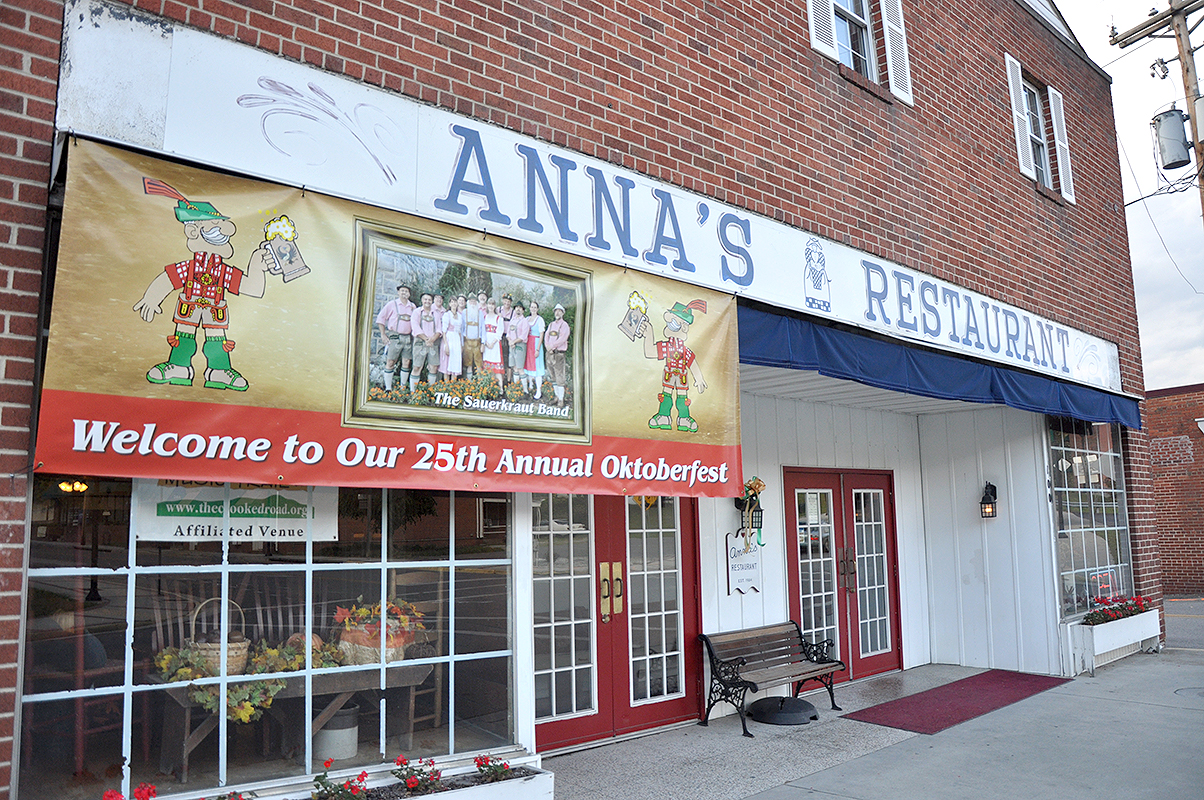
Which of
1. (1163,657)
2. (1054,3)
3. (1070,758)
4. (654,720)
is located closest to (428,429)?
(654,720)

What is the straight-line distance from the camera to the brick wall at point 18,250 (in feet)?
10.4

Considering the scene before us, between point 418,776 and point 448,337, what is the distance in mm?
2179

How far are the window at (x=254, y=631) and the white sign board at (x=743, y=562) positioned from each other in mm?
3612

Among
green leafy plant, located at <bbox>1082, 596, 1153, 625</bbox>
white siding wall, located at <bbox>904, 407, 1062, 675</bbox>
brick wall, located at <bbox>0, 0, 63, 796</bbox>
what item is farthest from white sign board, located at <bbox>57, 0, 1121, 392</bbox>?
green leafy plant, located at <bbox>1082, 596, 1153, 625</bbox>

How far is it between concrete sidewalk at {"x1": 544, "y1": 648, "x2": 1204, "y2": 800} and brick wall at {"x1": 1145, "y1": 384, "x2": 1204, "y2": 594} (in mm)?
12343

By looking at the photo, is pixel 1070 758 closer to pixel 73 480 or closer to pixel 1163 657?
pixel 1163 657

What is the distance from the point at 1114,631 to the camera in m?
9.82

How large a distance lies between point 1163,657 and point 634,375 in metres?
9.27

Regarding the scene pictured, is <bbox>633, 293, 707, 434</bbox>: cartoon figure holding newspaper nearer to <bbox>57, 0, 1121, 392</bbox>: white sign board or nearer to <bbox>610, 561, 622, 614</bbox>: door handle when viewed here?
<bbox>57, 0, 1121, 392</bbox>: white sign board

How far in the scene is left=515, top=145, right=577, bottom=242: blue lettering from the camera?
4.79 metres

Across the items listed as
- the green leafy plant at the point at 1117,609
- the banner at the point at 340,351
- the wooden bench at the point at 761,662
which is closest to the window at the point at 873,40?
the banner at the point at 340,351

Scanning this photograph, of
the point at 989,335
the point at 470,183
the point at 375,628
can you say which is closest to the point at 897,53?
the point at 989,335

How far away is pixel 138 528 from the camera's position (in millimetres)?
3588

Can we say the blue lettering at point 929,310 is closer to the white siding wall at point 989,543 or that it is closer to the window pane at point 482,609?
the white siding wall at point 989,543
